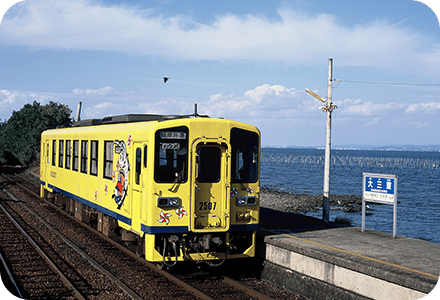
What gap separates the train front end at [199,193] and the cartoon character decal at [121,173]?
1.53 m

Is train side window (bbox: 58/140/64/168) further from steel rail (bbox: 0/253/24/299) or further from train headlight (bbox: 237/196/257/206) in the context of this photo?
train headlight (bbox: 237/196/257/206)

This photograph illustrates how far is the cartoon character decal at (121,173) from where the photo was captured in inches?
407

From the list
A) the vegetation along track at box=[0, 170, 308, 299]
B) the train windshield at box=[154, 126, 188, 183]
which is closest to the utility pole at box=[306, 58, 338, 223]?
the vegetation along track at box=[0, 170, 308, 299]

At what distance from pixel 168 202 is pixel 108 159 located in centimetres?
336

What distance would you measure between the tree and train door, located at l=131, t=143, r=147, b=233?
42.6m

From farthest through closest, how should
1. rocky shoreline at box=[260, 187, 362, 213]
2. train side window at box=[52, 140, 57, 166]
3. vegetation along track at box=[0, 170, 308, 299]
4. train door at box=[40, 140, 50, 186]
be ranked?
rocky shoreline at box=[260, 187, 362, 213]
train door at box=[40, 140, 50, 186]
train side window at box=[52, 140, 57, 166]
vegetation along track at box=[0, 170, 308, 299]

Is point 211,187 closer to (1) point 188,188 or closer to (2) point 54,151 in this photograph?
(1) point 188,188

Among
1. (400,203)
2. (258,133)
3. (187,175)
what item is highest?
(258,133)

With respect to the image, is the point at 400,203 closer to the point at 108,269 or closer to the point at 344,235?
the point at 344,235

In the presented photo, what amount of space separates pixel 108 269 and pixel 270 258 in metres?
3.95

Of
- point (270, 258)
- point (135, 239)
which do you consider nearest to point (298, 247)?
point (270, 258)

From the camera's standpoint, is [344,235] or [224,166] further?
[344,235]

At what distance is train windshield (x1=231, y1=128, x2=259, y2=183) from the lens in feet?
31.8

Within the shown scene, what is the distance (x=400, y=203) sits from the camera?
1778 inches
